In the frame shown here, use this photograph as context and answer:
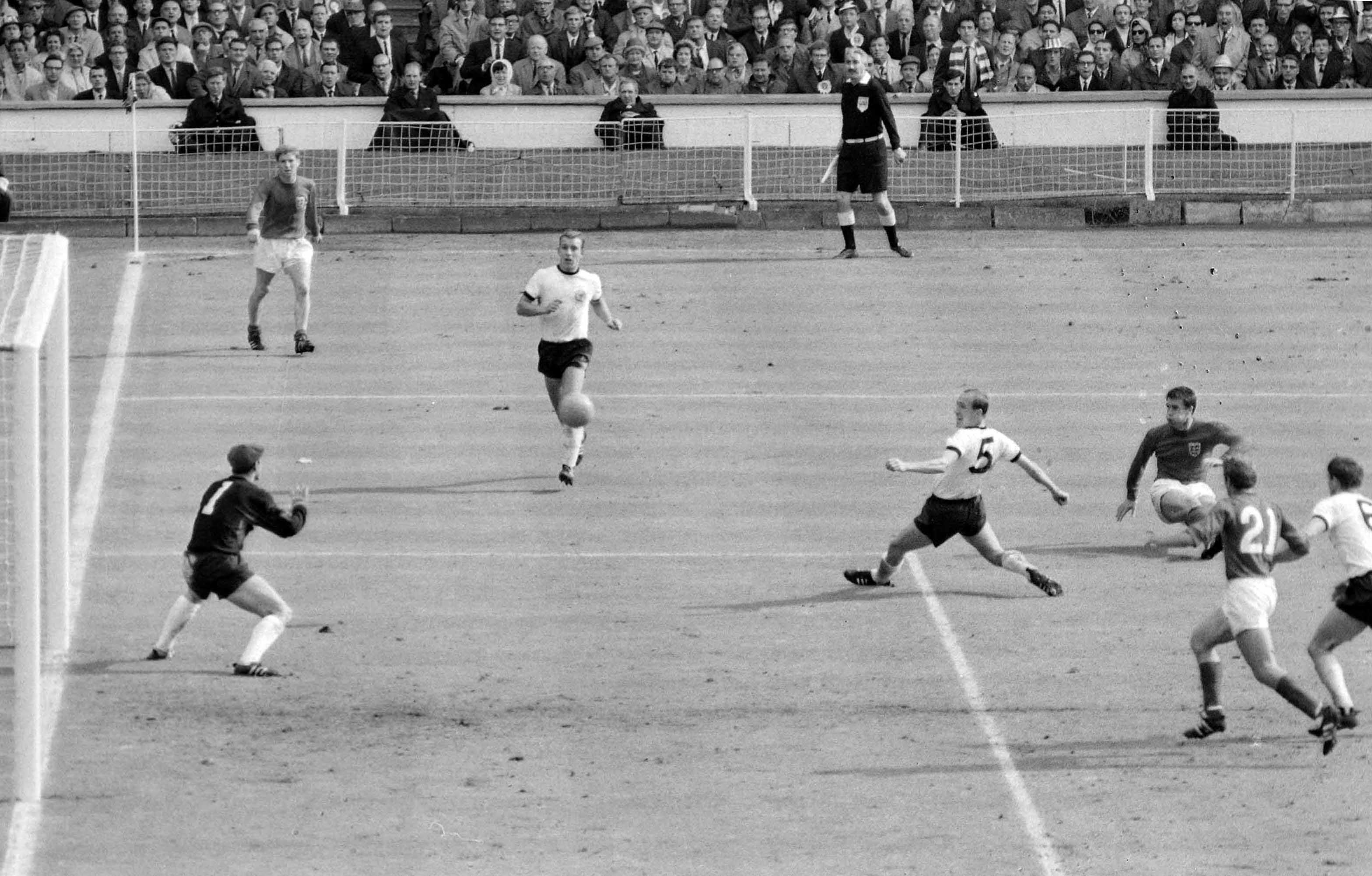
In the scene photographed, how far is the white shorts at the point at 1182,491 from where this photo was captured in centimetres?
1798

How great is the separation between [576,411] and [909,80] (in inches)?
481

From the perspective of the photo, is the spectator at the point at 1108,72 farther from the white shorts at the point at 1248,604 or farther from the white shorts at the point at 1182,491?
the white shorts at the point at 1248,604

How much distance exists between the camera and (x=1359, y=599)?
44.1 ft

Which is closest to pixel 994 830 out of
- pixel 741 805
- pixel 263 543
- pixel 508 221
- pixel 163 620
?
pixel 741 805

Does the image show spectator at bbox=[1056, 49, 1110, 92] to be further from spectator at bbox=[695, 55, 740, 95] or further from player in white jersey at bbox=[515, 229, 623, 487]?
player in white jersey at bbox=[515, 229, 623, 487]

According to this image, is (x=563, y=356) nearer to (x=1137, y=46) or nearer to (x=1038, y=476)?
(x=1038, y=476)

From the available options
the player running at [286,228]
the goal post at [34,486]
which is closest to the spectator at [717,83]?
the player running at [286,228]

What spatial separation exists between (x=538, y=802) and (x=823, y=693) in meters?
2.40

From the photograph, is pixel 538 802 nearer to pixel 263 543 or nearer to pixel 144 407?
pixel 263 543

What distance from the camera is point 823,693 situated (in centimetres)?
1488

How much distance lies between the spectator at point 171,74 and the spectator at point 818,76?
6163mm

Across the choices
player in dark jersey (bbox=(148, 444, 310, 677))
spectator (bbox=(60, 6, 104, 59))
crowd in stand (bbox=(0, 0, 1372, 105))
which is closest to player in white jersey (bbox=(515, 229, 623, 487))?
player in dark jersey (bbox=(148, 444, 310, 677))

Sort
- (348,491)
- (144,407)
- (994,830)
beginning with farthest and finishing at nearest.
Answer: (144,407)
(348,491)
(994,830)

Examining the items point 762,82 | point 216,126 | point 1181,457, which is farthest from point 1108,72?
point 1181,457
